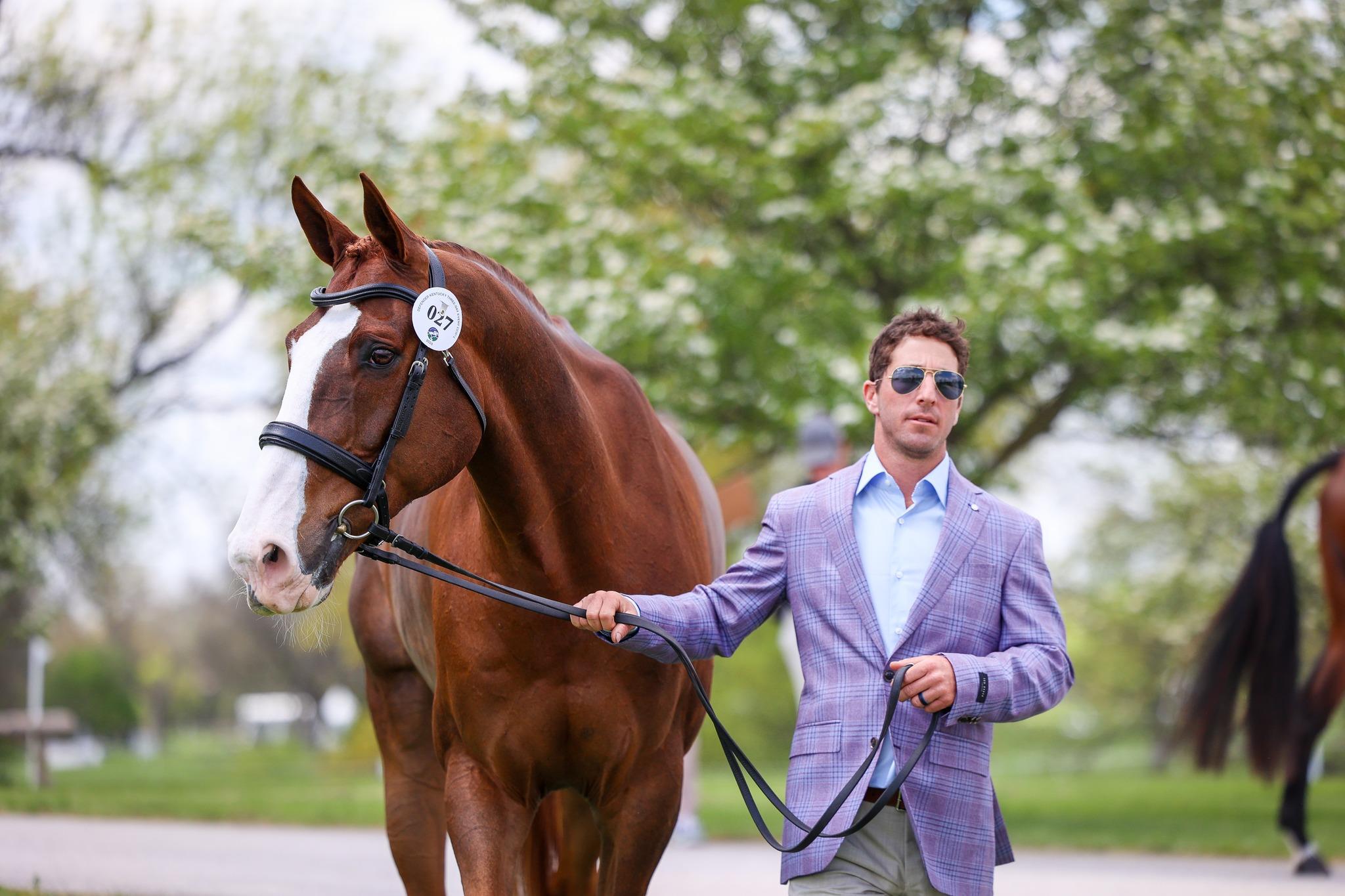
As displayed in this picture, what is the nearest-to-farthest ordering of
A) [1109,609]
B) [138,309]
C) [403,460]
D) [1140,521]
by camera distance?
[403,460] < [138,309] < [1109,609] < [1140,521]

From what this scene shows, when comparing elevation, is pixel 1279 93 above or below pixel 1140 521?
above

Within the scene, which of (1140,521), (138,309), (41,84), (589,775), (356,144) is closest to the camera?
(589,775)

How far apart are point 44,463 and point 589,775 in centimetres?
1302

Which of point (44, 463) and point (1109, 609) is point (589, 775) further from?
point (1109, 609)

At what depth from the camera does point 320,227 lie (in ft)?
10.3

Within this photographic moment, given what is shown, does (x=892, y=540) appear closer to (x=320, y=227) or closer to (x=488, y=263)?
(x=488, y=263)

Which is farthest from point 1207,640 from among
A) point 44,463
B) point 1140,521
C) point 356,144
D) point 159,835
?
point 1140,521

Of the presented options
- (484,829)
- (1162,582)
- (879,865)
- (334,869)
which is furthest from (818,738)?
(1162,582)

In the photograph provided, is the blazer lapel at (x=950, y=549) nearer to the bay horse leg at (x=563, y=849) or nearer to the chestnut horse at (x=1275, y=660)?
the bay horse leg at (x=563, y=849)

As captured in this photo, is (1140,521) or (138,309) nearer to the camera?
(138,309)

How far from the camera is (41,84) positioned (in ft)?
54.0

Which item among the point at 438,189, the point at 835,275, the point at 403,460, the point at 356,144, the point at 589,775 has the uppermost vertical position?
the point at 356,144

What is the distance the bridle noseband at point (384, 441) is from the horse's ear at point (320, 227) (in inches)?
6.2

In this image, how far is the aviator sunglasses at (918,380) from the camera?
3057 millimetres
